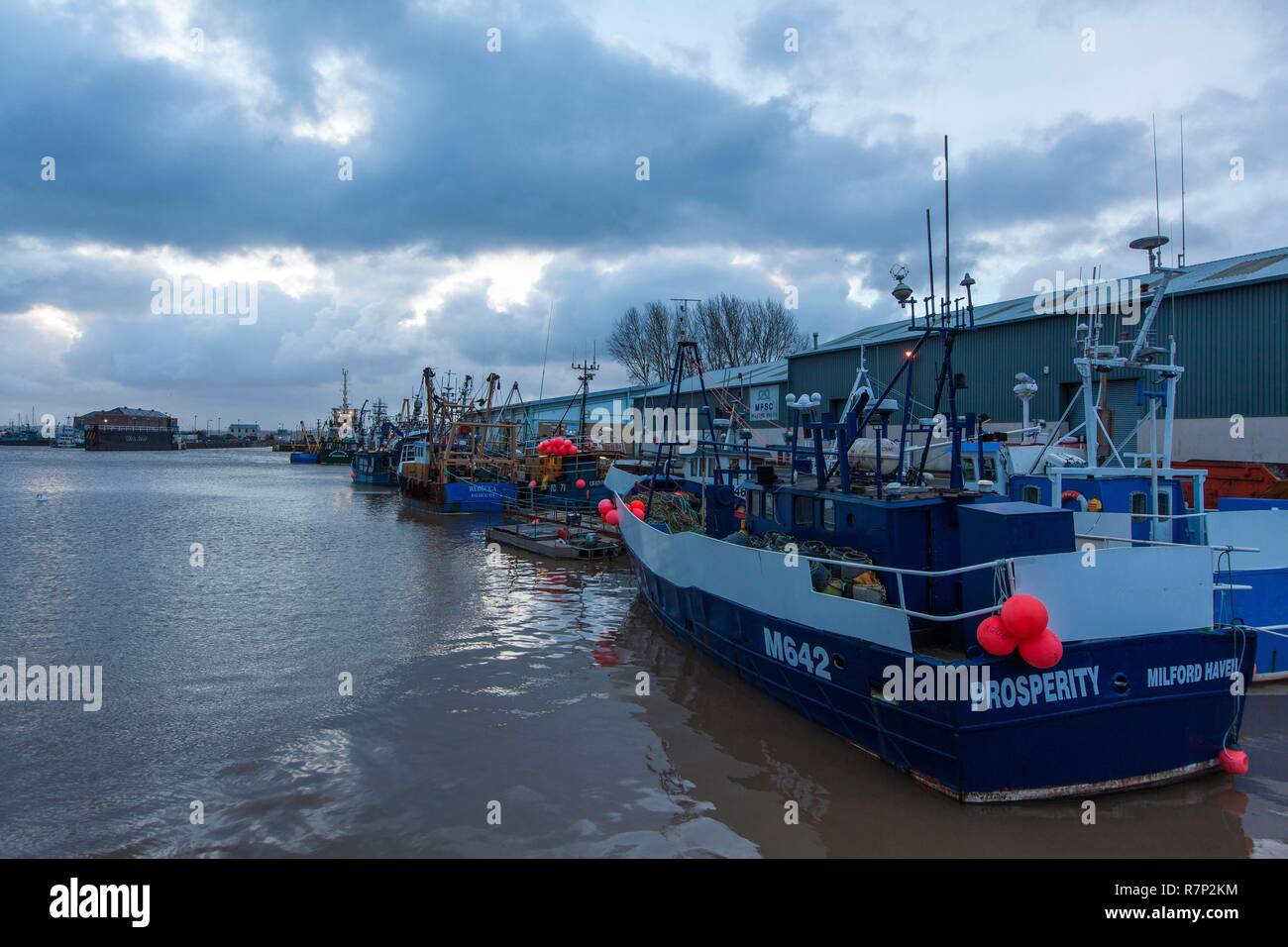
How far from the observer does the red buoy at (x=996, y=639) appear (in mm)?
7054

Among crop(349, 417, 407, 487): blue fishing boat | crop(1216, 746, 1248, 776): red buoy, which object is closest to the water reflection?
crop(1216, 746, 1248, 776): red buoy

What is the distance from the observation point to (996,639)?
278 inches

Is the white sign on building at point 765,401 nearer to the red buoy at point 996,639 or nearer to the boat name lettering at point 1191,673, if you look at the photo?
the boat name lettering at point 1191,673

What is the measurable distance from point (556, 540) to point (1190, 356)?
70.4 feet

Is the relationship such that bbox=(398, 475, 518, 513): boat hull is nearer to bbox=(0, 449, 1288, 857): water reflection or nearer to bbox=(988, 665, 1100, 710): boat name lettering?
bbox=(0, 449, 1288, 857): water reflection

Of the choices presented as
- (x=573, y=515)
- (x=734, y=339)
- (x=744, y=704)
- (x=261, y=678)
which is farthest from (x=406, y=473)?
(x=744, y=704)

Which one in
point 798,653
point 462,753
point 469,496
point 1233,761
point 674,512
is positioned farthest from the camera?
point 469,496

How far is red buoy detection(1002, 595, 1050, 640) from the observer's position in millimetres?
6902

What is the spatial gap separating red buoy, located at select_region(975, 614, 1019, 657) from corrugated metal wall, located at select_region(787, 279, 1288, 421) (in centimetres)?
1331

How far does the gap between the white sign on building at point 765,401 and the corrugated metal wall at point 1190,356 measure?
10.5m

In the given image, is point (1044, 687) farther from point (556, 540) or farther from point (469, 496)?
point (469, 496)

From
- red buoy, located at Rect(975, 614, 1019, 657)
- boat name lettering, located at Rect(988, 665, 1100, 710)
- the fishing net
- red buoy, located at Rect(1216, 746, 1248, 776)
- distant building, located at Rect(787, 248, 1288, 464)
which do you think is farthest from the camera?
distant building, located at Rect(787, 248, 1288, 464)

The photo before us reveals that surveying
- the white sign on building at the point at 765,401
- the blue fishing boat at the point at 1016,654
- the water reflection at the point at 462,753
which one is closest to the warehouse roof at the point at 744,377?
the white sign on building at the point at 765,401

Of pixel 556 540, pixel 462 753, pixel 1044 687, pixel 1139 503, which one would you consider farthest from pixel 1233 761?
pixel 556 540
